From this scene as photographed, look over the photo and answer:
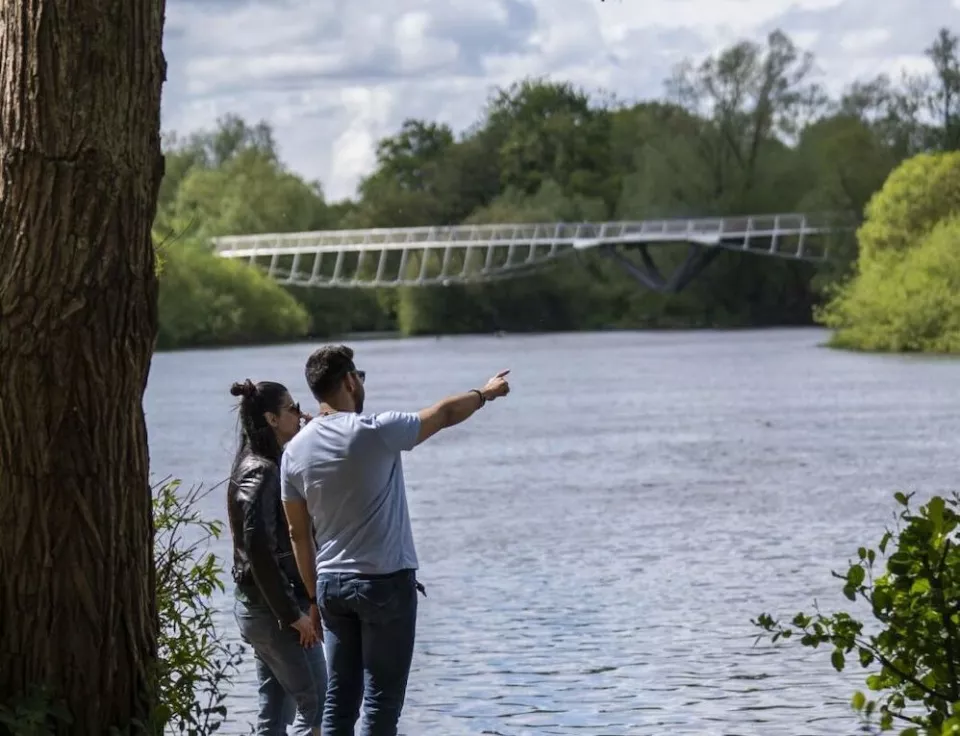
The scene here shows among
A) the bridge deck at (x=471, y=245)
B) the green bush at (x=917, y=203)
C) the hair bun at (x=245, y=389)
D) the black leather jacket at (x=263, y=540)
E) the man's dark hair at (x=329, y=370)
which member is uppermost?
the green bush at (x=917, y=203)

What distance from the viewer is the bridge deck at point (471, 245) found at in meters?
84.8

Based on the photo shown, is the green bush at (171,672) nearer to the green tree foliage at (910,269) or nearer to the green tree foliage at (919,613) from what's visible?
the green tree foliage at (919,613)

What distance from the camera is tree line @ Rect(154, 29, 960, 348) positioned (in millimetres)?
81375

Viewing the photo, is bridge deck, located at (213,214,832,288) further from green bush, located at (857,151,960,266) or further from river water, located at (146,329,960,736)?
river water, located at (146,329,960,736)

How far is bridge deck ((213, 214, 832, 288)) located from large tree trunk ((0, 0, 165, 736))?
252 feet

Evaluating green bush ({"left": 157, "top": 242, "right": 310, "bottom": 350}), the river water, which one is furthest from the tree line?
the river water

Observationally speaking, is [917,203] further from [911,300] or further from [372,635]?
[372,635]

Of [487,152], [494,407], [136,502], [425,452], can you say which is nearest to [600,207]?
[487,152]

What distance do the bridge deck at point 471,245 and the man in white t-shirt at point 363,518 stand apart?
7641cm

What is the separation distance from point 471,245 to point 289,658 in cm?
8905

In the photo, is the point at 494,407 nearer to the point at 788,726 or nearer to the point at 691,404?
the point at 691,404

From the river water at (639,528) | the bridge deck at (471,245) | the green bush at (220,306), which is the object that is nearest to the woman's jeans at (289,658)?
the river water at (639,528)

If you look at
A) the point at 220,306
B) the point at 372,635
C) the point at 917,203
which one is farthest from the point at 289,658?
the point at 220,306

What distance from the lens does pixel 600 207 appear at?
321 feet
